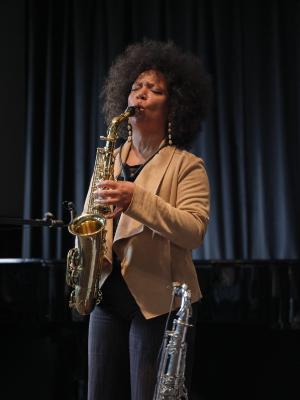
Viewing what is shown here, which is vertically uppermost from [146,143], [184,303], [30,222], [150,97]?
[150,97]

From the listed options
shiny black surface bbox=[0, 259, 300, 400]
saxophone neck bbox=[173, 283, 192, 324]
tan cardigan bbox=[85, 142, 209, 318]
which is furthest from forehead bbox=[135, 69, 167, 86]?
shiny black surface bbox=[0, 259, 300, 400]

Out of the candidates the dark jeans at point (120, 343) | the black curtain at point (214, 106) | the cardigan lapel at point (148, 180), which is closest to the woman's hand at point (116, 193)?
the cardigan lapel at point (148, 180)

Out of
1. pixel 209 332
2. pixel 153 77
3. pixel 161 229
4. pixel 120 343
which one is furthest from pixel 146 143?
pixel 209 332

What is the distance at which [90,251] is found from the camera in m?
1.77

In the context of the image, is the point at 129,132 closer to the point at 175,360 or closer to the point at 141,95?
the point at 141,95

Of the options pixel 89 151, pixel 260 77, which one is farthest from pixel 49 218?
pixel 260 77

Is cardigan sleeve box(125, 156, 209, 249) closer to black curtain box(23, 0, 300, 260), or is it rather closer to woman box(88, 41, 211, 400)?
woman box(88, 41, 211, 400)

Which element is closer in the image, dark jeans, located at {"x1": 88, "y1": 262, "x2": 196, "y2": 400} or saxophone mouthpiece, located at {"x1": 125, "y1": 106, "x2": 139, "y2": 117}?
dark jeans, located at {"x1": 88, "y1": 262, "x2": 196, "y2": 400}

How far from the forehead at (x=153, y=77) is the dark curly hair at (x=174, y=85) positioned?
2 centimetres

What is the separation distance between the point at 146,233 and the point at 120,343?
343mm

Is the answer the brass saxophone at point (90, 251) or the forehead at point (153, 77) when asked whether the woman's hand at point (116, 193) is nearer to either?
the brass saxophone at point (90, 251)

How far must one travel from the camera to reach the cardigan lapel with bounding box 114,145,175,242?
1.73 metres

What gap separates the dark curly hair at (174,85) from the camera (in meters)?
1.92

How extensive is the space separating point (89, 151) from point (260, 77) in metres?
1.36
